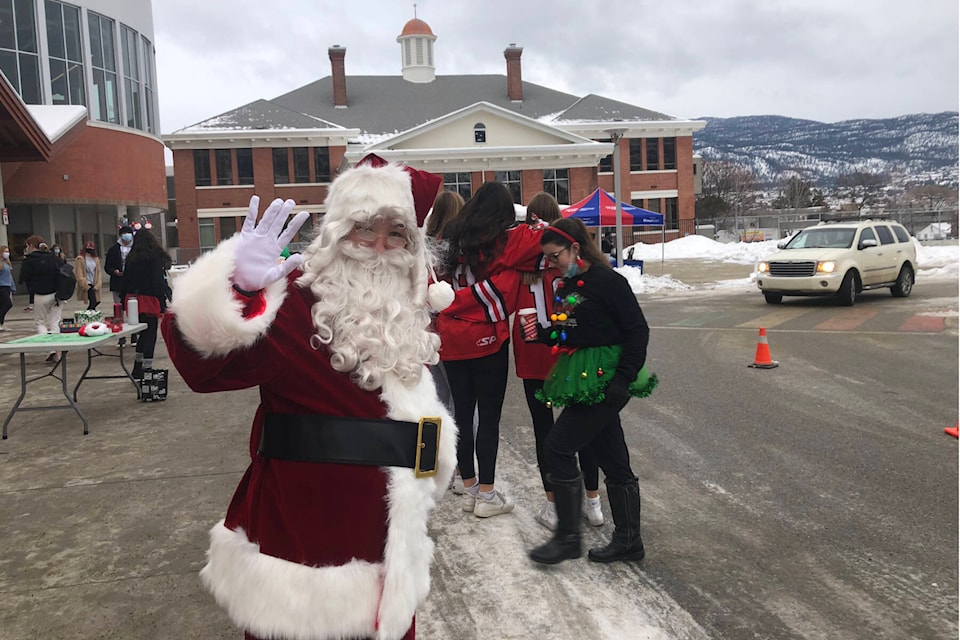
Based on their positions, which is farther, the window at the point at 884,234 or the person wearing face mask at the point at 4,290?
the window at the point at 884,234

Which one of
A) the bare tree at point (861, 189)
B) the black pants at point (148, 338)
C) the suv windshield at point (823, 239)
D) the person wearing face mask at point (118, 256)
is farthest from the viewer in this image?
→ the bare tree at point (861, 189)

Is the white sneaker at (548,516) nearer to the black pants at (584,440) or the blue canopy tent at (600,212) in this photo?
the black pants at (584,440)

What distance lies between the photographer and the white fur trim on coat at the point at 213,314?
170cm

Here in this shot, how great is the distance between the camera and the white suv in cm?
1476

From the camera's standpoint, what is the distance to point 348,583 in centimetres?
188

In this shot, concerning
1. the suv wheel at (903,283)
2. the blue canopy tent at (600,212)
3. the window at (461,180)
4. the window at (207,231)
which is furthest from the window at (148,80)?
the suv wheel at (903,283)

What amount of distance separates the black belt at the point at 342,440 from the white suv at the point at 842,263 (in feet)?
47.7

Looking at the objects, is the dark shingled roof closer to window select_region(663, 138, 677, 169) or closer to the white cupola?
the white cupola

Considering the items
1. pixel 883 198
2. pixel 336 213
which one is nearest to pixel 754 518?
pixel 336 213

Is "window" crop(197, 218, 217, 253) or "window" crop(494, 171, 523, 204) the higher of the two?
"window" crop(494, 171, 523, 204)

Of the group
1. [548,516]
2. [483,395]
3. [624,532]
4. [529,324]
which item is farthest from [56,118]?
[624,532]

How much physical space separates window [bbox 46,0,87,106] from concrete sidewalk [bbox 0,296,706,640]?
26137mm

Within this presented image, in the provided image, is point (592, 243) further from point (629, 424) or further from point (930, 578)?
point (629, 424)

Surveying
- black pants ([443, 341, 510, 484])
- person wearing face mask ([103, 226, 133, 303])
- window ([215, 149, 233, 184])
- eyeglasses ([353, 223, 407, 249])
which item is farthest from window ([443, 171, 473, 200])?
eyeglasses ([353, 223, 407, 249])
